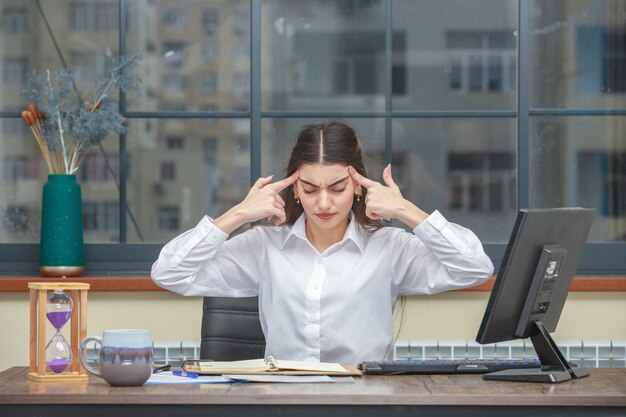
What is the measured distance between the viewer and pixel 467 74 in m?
4.16

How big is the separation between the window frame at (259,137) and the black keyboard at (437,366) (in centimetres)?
153

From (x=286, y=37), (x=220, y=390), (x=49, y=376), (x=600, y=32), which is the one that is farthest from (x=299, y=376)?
(x=600, y=32)

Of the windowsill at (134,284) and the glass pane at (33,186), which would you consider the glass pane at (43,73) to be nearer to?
the glass pane at (33,186)

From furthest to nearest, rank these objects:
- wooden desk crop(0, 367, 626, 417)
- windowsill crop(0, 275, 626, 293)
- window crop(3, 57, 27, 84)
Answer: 1. window crop(3, 57, 27, 84)
2. windowsill crop(0, 275, 626, 293)
3. wooden desk crop(0, 367, 626, 417)

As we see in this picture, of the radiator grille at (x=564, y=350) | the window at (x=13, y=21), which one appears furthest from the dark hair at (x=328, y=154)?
the window at (x=13, y=21)

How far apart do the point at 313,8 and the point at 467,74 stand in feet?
2.11

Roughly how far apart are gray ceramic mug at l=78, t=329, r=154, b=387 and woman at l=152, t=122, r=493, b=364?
20.5 inches

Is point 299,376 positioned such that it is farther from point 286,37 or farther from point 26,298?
point 286,37

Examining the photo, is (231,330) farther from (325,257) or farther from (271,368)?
(271,368)

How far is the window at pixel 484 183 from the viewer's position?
159 inches

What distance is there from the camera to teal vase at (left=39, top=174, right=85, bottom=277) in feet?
12.0

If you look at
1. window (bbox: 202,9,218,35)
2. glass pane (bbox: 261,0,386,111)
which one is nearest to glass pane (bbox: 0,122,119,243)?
window (bbox: 202,9,218,35)

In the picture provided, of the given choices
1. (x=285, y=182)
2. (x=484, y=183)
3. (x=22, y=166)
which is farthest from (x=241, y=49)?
(x=285, y=182)

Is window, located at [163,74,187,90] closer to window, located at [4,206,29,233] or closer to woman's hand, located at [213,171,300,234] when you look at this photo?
window, located at [4,206,29,233]
